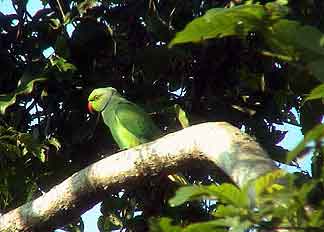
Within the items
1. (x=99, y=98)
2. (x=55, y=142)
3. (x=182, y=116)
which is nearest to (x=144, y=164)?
(x=182, y=116)

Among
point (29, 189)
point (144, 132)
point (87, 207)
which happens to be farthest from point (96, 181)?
point (144, 132)

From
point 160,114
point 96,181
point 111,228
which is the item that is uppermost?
point 96,181

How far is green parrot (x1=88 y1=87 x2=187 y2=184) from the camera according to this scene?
10.4ft

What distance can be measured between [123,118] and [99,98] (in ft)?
2.12

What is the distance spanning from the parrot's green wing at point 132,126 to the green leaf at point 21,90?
0.51 m

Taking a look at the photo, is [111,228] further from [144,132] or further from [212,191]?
[212,191]

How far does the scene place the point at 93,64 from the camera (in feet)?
10.1

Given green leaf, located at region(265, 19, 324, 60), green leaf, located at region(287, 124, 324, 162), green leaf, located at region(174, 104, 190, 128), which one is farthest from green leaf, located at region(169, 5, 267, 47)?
green leaf, located at region(174, 104, 190, 128)

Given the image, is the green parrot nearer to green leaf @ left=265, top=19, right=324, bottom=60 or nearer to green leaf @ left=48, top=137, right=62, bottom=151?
green leaf @ left=48, top=137, right=62, bottom=151

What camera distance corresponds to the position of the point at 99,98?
123 inches

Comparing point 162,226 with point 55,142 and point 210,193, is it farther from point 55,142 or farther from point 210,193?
point 55,142

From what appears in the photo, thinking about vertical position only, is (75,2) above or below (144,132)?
above

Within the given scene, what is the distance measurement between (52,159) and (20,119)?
0.22 m

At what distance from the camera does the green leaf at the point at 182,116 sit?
2664mm
